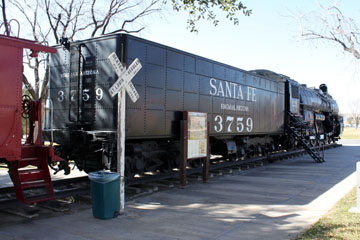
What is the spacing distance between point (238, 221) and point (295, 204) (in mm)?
1925

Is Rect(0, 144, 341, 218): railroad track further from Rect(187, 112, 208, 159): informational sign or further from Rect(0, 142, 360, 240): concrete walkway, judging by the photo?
Rect(187, 112, 208, 159): informational sign

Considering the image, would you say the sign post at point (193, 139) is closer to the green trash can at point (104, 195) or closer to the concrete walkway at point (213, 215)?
the concrete walkway at point (213, 215)

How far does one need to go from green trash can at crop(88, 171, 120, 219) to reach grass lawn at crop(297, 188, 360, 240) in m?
3.17

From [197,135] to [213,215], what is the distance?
3.54 meters

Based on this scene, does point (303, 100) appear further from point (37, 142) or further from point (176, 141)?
point (37, 142)

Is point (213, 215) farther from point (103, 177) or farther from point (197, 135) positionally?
point (197, 135)

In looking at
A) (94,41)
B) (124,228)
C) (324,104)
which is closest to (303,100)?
(324,104)

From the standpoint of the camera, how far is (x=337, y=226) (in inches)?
213

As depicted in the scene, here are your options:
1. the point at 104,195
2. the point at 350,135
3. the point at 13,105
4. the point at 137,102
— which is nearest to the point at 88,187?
the point at 104,195

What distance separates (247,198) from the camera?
7.90 meters

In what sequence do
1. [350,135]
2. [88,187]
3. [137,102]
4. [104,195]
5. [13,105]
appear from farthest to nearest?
[350,135] < [137,102] < [88,187] < [104,195] < [13,105]

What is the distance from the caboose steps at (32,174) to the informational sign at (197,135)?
161 inches

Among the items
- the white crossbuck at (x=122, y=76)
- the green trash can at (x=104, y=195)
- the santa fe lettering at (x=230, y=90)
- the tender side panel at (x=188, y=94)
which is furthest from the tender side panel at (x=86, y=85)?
the santa fe lettering at (x=230, y=90)

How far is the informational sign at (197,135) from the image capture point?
934cm
